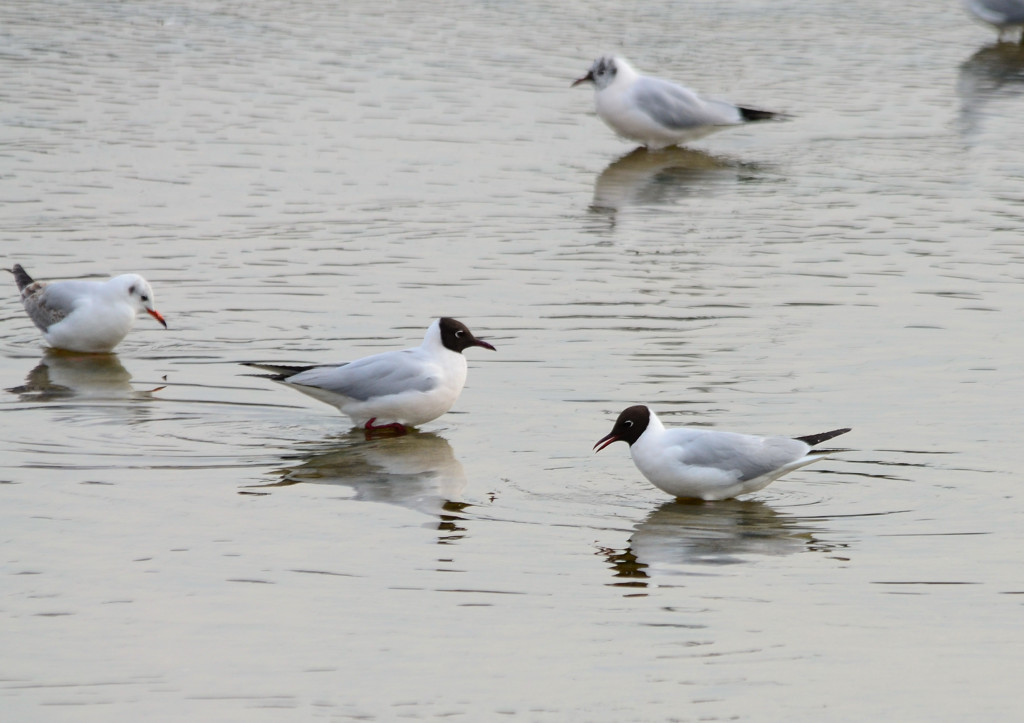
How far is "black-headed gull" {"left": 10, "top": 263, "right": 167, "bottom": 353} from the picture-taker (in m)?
10.1

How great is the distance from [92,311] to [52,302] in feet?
1.09

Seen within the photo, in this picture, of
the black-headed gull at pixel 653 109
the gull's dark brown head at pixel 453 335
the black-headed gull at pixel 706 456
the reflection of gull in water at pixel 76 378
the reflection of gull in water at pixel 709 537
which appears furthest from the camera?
the black-headed gull at pixel 653 109

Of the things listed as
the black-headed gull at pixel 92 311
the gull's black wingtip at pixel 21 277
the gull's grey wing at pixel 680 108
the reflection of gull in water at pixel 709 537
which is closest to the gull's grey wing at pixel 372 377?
the reflection of gull in water at pixel 709 537

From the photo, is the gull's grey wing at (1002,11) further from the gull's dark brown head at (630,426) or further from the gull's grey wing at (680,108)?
the gull's dark brown head at (630,426)

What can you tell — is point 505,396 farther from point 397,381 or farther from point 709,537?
point 709,537

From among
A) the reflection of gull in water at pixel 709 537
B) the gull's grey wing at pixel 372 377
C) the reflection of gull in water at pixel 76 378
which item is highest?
the gull's grey wing at pixel 372 377

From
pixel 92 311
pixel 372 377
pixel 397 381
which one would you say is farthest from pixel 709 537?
pixel 92 311

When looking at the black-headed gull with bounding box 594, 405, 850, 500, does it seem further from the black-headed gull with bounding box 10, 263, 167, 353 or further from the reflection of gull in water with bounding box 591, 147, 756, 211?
the reflection of gull in water with bounding box 591, 147, 756, 211

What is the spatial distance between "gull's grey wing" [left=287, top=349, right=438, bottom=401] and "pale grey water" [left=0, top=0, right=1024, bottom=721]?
286 mm

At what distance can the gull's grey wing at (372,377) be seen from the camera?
866cm

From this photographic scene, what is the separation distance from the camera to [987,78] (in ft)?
66.5

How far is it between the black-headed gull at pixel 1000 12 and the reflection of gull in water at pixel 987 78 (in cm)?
32

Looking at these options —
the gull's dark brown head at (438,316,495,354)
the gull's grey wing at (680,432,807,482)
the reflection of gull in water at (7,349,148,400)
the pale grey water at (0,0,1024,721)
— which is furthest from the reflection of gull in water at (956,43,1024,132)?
the gull's grey wing at (680,432,807,482)

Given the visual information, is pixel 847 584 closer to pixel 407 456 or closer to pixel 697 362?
pixel 407 456
